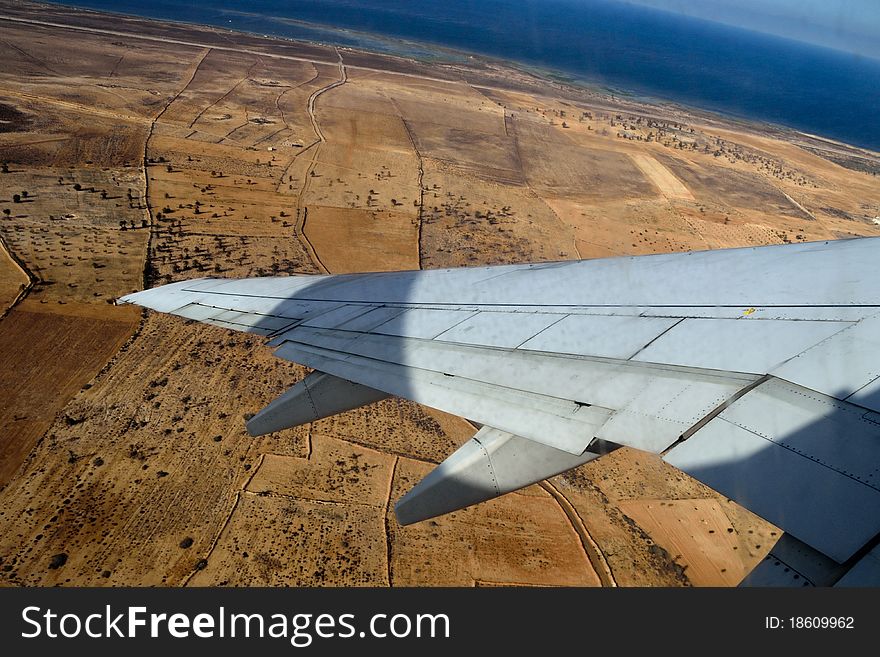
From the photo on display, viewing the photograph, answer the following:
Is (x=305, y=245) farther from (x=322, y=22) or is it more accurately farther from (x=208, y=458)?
(x=322, y=22)

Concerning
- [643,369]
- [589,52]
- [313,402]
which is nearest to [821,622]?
[643,369]

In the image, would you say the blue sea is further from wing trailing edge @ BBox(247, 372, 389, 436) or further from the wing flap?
wing trailing edge @ BBox(247, 372, 389, 436)

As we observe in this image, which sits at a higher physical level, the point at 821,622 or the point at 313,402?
the point at 821,622

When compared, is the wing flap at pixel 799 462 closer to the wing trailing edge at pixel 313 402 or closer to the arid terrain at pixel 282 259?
the wing trailing edge at pixel 313 402

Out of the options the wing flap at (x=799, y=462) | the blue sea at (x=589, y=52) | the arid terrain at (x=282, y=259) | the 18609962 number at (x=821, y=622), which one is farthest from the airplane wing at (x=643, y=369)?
the blue sea at (x=589, y=52)

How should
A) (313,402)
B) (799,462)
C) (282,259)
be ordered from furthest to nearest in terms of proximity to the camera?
(282,259)
(313,402)
(799,462)

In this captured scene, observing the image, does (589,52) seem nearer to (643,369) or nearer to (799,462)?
(643,369)
